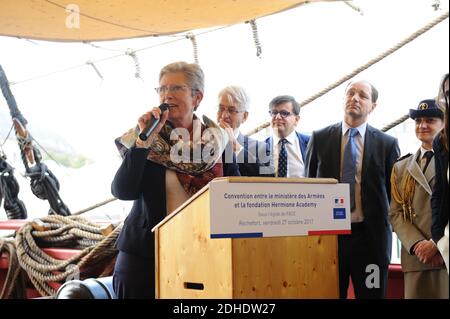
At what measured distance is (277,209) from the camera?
1.66 meters

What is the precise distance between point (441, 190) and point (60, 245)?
2.35 meters

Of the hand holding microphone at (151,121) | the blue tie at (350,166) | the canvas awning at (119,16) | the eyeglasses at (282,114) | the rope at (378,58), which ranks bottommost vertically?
the blue tie at (350,166)

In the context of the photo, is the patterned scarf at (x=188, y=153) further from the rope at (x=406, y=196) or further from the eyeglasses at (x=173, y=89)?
the rope at (x=406, y=196)

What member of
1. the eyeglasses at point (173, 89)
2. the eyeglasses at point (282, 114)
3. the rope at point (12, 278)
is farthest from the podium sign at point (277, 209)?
the rope at point (12, 278)

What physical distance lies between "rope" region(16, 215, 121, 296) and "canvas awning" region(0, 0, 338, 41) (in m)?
1.08

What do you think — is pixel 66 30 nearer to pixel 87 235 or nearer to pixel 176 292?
pixel 87 235

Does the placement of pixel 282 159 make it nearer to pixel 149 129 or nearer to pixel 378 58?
pixel 378 58

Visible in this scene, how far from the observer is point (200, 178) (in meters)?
2.11

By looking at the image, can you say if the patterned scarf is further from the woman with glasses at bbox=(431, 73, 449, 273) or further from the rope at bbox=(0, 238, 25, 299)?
the rope at bbox=(0, 238, 25, 299)

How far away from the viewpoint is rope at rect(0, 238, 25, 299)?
11.5 feet

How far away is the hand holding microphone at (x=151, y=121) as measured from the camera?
197cm

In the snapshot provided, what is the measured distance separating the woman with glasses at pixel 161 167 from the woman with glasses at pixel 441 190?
26.3 inches
